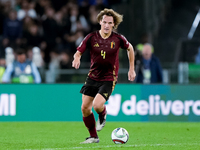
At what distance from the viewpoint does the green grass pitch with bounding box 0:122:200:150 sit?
23.9 ft

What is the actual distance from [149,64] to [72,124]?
9.32 ft

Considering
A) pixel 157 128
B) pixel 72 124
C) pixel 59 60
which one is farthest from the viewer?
pixel 59 60

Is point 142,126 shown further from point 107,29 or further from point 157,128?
→ point 107,29

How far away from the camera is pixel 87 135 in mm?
9242

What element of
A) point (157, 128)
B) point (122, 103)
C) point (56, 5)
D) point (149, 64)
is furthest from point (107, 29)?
point (56, 5)

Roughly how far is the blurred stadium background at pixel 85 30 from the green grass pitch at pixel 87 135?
289 cm

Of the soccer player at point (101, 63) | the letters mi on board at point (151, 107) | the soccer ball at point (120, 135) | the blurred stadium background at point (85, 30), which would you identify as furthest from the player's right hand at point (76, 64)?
the blurred stadium background at point (85, 30)

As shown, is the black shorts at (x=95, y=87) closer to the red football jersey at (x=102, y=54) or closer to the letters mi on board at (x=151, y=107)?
the red football jersey at (x=102, y=54)

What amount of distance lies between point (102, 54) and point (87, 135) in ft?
7.02

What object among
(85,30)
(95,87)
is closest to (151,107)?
(95,87)

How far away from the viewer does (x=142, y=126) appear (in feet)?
36.4

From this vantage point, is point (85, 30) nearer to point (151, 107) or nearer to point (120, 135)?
point (151, 107)

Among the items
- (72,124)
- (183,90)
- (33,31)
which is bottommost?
(72,124)

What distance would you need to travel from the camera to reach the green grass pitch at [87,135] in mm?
7285
